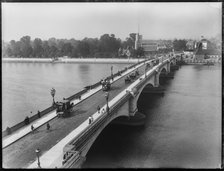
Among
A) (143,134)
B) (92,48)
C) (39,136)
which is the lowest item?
(143,134)

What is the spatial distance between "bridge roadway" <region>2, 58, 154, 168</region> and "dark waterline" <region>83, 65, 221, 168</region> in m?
3.63

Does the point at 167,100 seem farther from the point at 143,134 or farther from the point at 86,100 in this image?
the point at 86,100

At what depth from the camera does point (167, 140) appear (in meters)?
32.0

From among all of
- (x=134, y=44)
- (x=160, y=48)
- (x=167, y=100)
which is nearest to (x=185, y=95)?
(x=167, y=100)

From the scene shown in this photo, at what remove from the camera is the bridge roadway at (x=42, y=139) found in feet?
60.3

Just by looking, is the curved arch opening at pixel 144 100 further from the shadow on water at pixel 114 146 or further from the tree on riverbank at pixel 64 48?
the tree on riverbank at pixel 64 48

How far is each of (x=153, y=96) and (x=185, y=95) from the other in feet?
18.9

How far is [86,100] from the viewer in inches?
1305

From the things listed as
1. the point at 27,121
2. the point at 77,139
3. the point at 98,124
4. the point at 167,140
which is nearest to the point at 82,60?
the point at 167,140

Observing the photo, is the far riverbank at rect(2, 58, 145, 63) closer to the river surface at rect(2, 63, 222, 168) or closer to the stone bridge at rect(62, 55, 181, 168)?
the river surface at rect(2, 63, 222, 168)

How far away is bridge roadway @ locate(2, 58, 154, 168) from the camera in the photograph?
724 inches

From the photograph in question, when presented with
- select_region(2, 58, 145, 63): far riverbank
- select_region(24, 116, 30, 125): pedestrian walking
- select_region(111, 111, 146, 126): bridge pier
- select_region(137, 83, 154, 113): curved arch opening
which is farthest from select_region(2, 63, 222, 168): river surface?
select_region(2, 58, 145, 63): far riverbank

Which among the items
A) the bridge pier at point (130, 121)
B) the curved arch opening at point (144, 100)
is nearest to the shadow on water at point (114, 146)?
the bridge pier at point (130, 121)

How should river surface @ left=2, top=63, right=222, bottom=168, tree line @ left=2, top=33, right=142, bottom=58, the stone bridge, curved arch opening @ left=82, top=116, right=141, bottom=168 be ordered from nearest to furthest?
the stone bridge → curved arch opening @ left=82, top=116, right=141, bottom=168 → river surface @ left=2, top=63, right=222, bottom=168 → tree line @ left=2, top=33, right=142, bottom=58
